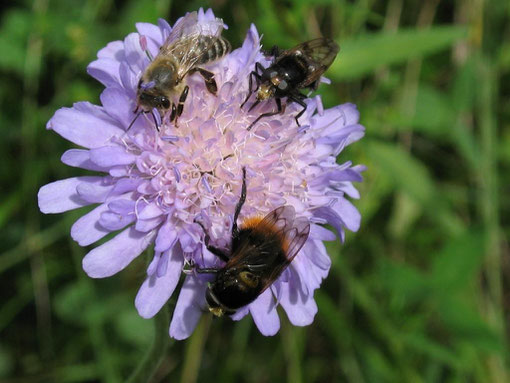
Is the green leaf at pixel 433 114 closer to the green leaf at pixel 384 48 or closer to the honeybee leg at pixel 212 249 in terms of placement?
the green leaf at pixel 384 48

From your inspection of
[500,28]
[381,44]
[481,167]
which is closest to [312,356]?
[481,167]

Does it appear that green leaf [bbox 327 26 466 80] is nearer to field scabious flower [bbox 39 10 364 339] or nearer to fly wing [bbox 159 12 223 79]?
field scabious flower [bbox 39 10 364 339]

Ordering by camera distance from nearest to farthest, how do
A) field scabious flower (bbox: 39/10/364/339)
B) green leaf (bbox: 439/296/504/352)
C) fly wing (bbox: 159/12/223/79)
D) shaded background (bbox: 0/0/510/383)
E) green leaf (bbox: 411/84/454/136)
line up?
field scabious flower (bbox: 39/10/364/339) → fly wing (bbox: 159/12/223/79) → green leaf (bbox: 439/296/504/352) → shaded background (bbox: 0/0/510/383) → green leaf (bbox: 411/84/454/136)

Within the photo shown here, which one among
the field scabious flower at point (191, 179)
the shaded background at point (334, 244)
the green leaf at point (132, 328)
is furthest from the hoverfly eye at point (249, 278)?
the green leaf at point (132, 328)

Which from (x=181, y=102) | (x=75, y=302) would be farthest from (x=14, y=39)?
(x=181, y=102)

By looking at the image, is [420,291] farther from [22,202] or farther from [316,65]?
[22,202]

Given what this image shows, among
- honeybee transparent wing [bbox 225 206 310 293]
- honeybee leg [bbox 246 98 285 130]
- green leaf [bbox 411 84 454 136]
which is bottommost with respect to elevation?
green leaf [bbox 411 84 454 136]

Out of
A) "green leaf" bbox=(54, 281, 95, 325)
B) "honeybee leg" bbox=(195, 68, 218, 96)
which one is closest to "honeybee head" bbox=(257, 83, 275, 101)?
"honeybee leg" bbox=(195, 68, 218, 96)
